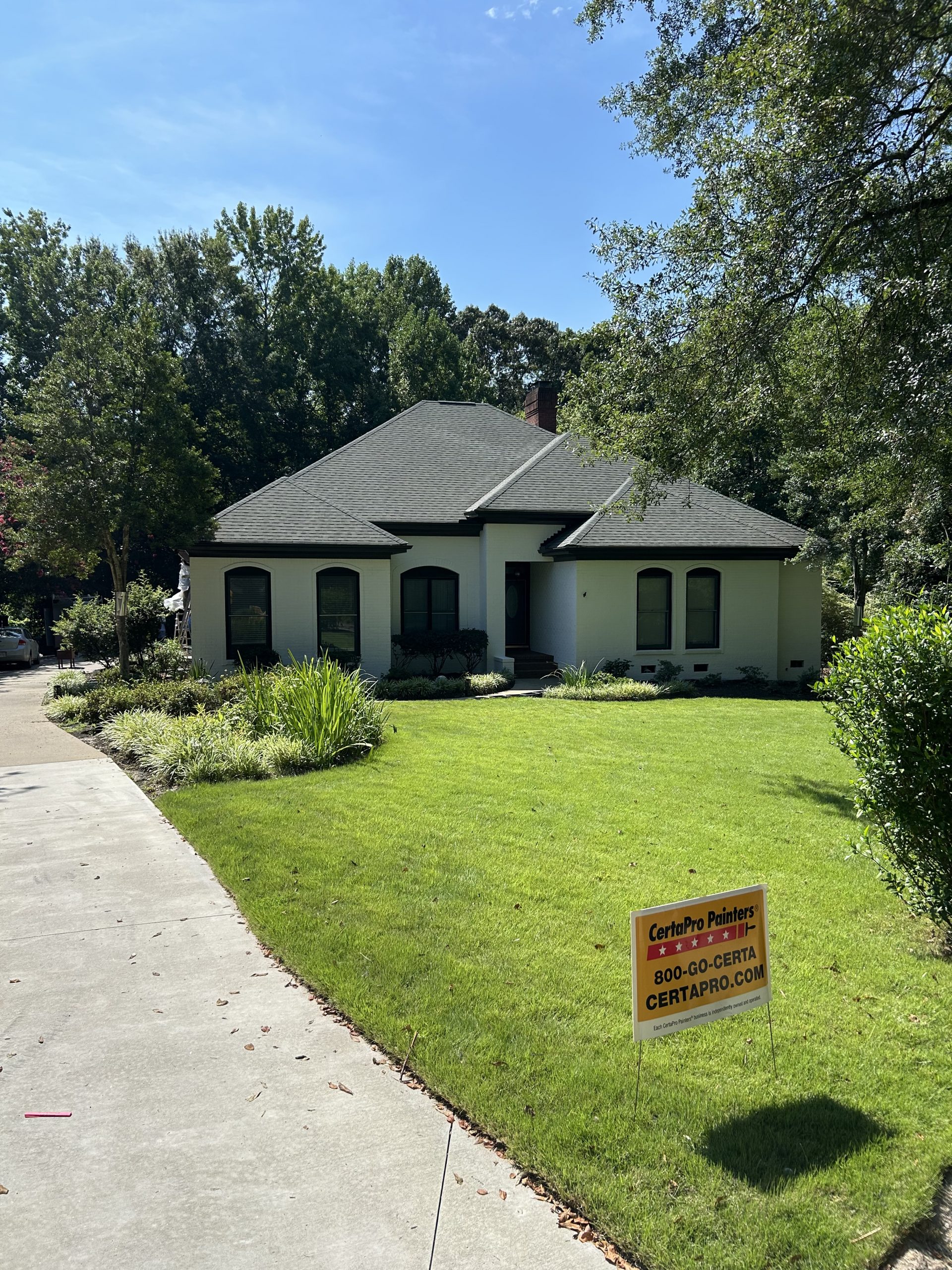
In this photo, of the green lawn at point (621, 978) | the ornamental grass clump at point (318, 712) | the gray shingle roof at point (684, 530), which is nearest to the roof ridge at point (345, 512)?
the gray shingle roof at point (684, 530)

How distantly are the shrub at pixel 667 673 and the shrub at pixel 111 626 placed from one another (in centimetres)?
1185

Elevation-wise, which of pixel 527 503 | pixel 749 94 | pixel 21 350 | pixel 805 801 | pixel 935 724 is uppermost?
pixel 21 350

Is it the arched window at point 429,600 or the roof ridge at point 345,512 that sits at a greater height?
the roof ridge at point 345,512

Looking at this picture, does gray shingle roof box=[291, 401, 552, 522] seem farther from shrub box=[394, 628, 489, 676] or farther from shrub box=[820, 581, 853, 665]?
shrub box=[820, 581, 853, 665]

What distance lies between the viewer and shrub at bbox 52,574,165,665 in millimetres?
18766

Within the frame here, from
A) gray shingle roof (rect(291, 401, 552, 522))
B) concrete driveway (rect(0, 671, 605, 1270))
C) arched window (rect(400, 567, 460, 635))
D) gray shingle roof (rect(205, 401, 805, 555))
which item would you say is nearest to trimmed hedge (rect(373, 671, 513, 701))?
arched window (rect(400, 567, 460, 635))

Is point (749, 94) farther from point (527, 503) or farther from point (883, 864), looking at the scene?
point (527, 503)

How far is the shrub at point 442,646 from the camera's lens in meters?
19.2

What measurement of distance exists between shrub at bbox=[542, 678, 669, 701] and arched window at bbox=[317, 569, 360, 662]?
4.82m

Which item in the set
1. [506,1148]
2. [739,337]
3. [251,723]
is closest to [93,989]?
[506,1148]

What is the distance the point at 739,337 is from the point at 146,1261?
32.5 ft

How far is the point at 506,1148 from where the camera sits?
10.6 ft

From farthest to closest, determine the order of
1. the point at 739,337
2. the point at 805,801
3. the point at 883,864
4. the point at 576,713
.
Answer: the point at 576,713, the point at 739,337, the point at 805,801, the point at 883,864

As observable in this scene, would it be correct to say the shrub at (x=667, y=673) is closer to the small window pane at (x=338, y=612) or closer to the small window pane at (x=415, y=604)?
the small window pane at (x=415, y=604)
